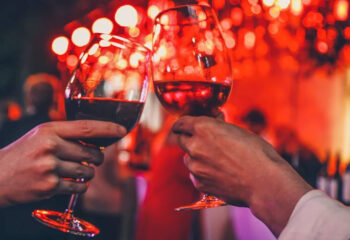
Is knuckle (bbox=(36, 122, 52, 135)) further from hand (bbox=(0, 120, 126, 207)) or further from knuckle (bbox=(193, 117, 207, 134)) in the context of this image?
knuckle (bbox=(193, 117, 207, 134))

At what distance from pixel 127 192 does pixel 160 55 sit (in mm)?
2635

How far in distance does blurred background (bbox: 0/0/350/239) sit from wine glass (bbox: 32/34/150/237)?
401 centimetres

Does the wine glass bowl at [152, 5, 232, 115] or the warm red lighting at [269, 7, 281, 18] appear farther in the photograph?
the warm red lighting at [269, 7, 281, 18]

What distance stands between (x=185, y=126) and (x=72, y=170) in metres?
0.27

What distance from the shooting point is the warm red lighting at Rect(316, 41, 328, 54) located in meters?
5.72

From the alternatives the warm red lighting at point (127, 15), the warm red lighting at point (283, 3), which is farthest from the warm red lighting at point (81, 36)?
the warm red lighting at point (283, 3)

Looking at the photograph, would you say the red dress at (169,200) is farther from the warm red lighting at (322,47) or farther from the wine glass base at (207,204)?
the warm red lighting at (322,47)

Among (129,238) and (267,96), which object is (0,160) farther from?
(267,96)

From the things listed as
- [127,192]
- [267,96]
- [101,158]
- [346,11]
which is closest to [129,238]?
[127,192]

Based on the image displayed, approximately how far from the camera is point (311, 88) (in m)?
8.84

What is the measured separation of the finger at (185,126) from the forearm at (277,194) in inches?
7.2

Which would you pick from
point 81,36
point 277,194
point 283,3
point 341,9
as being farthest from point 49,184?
point 81,36

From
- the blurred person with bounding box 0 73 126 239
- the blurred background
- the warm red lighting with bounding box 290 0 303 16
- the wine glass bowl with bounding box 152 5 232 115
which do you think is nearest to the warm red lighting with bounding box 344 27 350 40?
the blurred background

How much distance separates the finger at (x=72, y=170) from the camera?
2.68 feet
